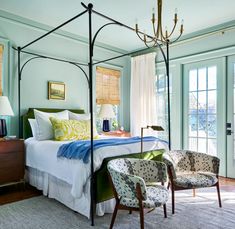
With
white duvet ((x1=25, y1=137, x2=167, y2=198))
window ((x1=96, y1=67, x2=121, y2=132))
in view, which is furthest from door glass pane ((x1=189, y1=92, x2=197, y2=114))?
window ((x1=96, y1=67, x2=121, y2=132))

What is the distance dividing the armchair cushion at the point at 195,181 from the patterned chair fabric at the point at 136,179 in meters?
0.27

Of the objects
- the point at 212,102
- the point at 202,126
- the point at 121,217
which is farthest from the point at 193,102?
the point at 121,217

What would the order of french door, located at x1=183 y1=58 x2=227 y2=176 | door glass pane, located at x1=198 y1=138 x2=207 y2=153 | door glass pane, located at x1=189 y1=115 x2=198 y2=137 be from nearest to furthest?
1. french door, located at x1=183 y1=58 x2=227 y2=176
2. door glass pane, located at x1=198 y1=138 x2=207 y2=153
3. door glass pane, located at x1=189 y1=115 x2=198 y2=137

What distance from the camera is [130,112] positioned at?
18.5ft

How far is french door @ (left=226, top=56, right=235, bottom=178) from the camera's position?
4.09m

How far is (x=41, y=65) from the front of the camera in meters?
4.24

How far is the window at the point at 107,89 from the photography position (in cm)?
516

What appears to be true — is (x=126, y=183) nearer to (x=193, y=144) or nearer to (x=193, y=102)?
(x=193, y=144)

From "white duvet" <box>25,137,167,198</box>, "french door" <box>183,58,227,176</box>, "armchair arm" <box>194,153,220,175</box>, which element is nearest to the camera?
"white duvet" <box>25,137,167,198</box>

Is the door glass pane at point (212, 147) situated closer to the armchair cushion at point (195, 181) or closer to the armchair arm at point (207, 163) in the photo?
the armchair arm at point (207, 163)

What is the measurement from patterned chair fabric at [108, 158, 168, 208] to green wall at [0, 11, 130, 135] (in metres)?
2.35

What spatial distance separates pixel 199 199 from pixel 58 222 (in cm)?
186

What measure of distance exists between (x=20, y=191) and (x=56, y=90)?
6.31 ft

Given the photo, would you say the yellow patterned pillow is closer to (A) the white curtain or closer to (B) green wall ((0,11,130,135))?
(B) green wall ((0,11,130,135))
